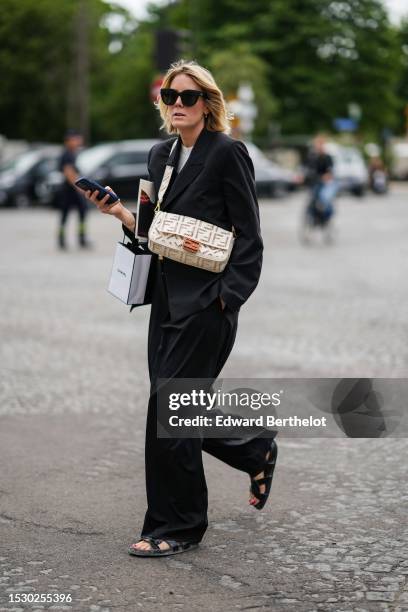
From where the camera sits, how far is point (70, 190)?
64.9 ft

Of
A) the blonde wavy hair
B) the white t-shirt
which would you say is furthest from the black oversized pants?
the blonde wavy hair

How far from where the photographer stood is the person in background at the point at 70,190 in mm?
18875

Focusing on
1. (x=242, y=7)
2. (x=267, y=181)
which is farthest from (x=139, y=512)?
(x=242, y=7)

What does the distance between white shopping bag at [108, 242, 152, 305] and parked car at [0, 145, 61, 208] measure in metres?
29.5

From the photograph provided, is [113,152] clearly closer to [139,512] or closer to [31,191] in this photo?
[31,191]

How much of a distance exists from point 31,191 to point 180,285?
3032 cm

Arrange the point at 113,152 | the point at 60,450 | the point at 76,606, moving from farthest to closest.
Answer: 1. the point at 113,152
2. the point at 60,450
3. the point at 76,606

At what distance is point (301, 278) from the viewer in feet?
51.7

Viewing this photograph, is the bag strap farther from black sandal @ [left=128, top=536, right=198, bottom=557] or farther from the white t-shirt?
black sandal @ [left=128, top=536, right=198, bottom=557]

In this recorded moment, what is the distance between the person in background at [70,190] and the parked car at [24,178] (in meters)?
14.2

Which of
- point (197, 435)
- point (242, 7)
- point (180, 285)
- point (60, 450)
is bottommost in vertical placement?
point (60, 450)

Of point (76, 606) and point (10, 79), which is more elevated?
point (10, 79)

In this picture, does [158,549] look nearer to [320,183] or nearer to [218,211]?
[218,211]

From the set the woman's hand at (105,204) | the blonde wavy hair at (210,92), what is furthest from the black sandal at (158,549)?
the blonde wavy hair at (210,92)
